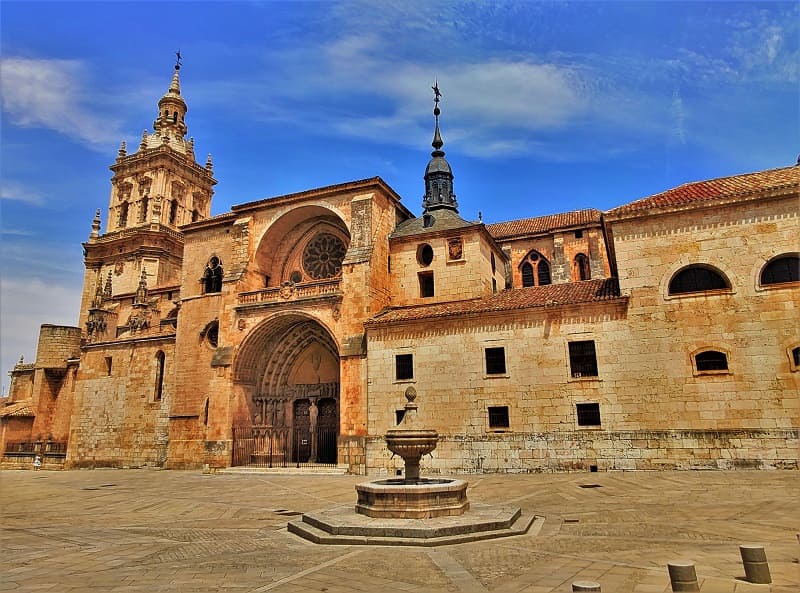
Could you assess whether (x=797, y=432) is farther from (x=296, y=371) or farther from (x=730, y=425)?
(x=296, y=371)

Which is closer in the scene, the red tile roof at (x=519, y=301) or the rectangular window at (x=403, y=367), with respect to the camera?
the red tile roof at (x=519, y=301)

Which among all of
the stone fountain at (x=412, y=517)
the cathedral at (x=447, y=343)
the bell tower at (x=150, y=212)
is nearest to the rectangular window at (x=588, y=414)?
the cathedral at (x=447, y=343)

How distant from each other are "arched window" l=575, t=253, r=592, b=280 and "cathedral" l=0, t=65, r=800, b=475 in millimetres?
160

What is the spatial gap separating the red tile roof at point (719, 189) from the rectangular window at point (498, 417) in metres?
7.92

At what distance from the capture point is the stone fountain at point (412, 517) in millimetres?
7668

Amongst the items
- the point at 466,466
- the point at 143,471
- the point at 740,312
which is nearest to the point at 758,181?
the point at 740,312

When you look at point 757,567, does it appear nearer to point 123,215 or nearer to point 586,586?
point 586,586

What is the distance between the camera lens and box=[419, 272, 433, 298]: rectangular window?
2341 cm

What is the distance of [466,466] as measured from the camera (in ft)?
59.0

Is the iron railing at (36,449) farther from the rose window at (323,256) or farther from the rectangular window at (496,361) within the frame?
the rectangular window at (496,361)

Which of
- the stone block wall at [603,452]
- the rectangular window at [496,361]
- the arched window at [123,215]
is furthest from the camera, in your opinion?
the arched window at [123,215]

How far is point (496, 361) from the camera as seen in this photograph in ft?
61.0

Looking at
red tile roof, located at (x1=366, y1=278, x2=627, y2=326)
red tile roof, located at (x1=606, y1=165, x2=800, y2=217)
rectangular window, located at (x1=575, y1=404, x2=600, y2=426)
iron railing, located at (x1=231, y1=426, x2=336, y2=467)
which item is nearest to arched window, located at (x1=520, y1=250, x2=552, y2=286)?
red tile roof, located at (x1=366, y1=278, x2=627, y2=326)

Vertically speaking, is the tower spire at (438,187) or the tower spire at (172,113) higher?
the tower spire at (172,113)
